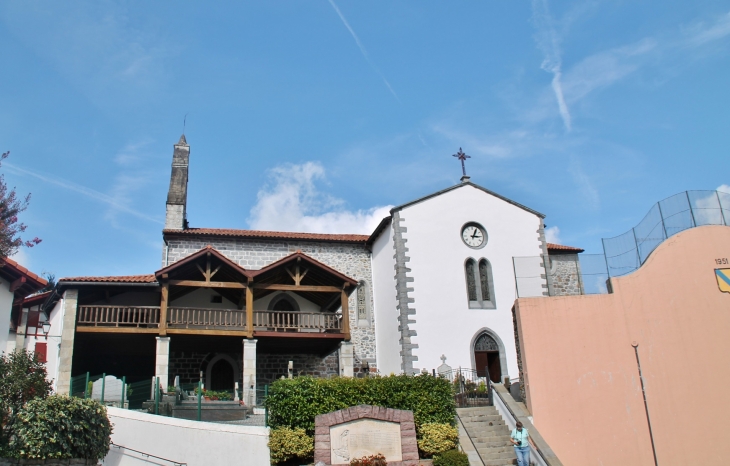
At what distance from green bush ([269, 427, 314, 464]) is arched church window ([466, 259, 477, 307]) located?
10149mm

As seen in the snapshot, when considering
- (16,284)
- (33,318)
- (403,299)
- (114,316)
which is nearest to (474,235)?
(403,299)

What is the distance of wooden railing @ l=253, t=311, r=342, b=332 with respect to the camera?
66.3 feet

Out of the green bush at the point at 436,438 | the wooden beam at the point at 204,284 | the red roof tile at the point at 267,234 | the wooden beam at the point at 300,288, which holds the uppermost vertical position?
the red roof tile at the point at 267,234

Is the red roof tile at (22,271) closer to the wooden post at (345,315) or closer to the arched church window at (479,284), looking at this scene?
the wooden post at (345,315)

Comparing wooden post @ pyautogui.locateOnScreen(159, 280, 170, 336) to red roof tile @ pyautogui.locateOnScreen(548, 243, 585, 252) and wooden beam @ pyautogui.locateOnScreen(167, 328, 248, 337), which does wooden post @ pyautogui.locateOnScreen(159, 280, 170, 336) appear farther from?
red roof tile @ pyautogui.locateOnScreen(548, 243, 585, 252)

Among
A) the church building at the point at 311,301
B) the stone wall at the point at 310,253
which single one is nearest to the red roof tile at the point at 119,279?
the church building at the point at 311,301

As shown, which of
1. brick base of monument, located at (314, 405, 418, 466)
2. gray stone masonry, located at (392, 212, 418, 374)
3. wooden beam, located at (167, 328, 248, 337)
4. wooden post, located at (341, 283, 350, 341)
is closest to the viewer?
brick base of monument, located at (314, 405, 418, 466)

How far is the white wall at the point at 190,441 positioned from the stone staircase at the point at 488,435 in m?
4.54

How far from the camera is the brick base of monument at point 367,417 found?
13.1 metres

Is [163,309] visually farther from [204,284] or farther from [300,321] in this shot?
[300,321]

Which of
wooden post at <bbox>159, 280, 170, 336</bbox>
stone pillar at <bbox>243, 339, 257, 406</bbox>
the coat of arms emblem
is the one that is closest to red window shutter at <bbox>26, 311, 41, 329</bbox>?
wooden post at <bbox>159, 280, 170, 336</bbox>

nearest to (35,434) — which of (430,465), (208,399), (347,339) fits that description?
(208,399)

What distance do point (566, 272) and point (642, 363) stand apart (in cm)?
1012

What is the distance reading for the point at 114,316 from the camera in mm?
20188
